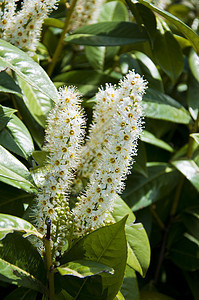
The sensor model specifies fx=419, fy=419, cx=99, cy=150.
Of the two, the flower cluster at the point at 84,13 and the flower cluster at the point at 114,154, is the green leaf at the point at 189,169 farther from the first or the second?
the flower cluster at the point at 84,13

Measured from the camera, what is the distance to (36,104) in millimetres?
1199

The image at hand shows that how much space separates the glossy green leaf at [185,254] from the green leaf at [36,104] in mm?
749

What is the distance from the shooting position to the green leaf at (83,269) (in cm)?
79

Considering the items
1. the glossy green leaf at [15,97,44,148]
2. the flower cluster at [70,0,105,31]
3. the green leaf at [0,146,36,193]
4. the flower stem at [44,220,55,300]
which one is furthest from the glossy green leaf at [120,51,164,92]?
the flower stem at [44,220,55,300]

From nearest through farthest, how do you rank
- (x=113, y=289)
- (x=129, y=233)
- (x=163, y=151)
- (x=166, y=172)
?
1. (x=113, y=289)
2. (x=129, y=233)
3. (x=166, y=172)
4. (x=163, y=151)

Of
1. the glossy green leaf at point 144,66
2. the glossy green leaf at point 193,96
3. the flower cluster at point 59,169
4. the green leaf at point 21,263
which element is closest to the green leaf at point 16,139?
the flower cluster at point 59,169

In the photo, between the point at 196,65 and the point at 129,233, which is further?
the point at 196,65

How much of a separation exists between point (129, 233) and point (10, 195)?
1.06 ft

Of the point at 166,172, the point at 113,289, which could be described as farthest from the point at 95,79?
the point at 113,289

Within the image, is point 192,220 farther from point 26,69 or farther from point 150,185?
point 26,69

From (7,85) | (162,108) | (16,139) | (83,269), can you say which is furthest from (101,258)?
(162,108)

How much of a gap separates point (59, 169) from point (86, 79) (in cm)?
55

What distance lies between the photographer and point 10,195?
3.57 ft

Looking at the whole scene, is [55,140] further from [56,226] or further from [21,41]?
[21,41]
